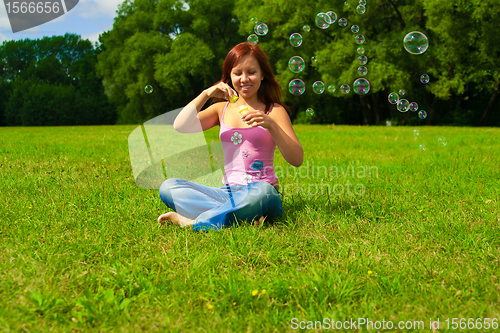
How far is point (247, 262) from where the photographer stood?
2.38 metres

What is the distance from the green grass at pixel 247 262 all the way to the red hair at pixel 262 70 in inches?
39.0

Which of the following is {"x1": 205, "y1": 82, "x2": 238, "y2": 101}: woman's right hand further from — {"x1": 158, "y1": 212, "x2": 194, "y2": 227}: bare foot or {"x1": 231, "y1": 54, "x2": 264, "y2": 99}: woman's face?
{"x1": 158, "y1": 212, "x2": 194, "y2": 227}: bare foot

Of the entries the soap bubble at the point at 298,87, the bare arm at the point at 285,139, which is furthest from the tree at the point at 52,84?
the bare arm at the point at 285,139

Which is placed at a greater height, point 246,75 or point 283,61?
point 283,61

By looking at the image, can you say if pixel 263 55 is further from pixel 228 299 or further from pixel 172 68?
pixel 172 68

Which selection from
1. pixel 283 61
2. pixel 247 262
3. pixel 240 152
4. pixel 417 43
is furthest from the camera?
pixel 283 61

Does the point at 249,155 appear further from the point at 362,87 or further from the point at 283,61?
the point at 283,61

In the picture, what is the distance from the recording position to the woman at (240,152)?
284cm

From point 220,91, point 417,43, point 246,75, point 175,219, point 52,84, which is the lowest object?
point 175,219

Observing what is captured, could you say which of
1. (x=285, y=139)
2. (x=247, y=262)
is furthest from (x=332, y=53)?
(x=247, y=262)

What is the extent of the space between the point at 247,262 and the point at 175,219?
32.7 inches

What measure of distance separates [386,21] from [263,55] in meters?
24.0

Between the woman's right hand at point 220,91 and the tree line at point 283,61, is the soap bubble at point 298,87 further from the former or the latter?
the tree line at point 283,61

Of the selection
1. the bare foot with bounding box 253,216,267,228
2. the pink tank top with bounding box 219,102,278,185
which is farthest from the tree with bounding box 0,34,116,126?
the bare foot with bounding box 253,216,267,228
